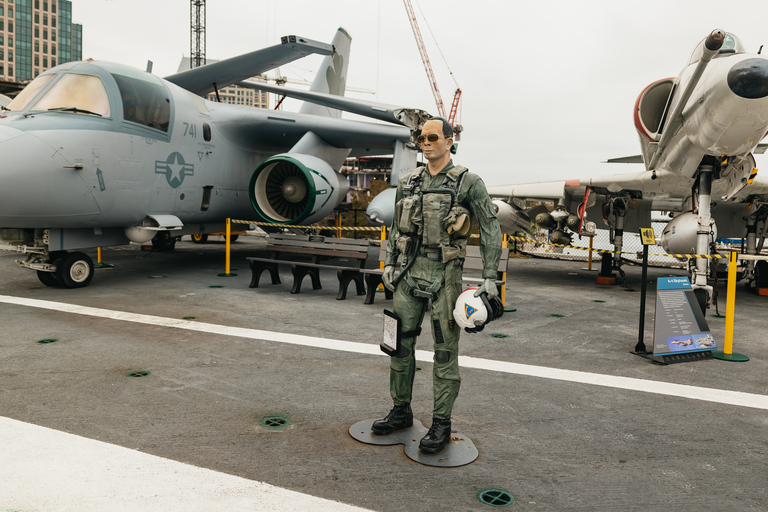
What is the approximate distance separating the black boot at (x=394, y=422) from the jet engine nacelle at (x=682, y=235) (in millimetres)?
6419

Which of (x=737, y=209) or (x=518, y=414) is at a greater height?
Answer: (x=737, y=209)

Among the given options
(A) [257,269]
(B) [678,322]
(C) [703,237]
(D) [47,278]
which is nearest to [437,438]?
(B) [678,322]

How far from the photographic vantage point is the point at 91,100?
7.35 m

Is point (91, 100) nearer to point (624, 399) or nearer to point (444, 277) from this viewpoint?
point (444, 277)

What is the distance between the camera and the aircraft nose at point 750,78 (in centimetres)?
552

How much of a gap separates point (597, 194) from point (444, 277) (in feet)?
30.4

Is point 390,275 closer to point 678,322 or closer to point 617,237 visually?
point 678,322

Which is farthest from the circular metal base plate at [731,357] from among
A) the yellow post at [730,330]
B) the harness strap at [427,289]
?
the harness strap at [427,289]

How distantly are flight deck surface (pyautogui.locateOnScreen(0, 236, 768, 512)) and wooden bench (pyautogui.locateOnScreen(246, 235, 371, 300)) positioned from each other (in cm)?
130

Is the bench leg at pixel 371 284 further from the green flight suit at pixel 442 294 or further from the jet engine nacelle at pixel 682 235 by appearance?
the jet engine nacelle at pixel 682 235

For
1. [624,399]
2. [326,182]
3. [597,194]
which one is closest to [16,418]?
[624,399]

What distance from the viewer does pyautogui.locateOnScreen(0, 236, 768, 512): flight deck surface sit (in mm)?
2531

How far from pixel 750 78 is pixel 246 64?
8.74 metres

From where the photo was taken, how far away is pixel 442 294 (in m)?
3.08
